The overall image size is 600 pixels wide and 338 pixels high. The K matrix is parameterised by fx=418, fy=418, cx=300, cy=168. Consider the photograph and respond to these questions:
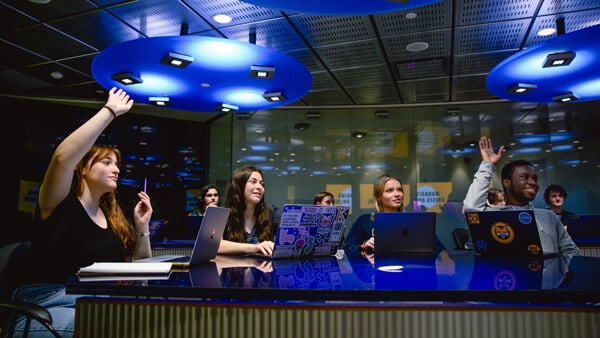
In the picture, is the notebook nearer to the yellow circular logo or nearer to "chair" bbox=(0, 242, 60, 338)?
the yellow circular logo

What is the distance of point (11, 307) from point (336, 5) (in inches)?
101

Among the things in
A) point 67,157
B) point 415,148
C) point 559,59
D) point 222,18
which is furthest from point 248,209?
point 415,148

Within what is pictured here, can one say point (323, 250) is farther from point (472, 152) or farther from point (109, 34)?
point (472, 152)

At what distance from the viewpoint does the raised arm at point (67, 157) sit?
1.86 meters

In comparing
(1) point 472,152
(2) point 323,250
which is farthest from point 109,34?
(1) point 472,152

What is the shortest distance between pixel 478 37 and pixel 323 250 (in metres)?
4.14

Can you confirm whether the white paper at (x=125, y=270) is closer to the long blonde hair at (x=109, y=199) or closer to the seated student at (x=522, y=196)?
the long blonde hair at (x=109, y=199)

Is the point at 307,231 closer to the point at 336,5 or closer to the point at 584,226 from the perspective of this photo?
the point at 336,5

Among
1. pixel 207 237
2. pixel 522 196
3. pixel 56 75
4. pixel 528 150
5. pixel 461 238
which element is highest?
pixel 56 75

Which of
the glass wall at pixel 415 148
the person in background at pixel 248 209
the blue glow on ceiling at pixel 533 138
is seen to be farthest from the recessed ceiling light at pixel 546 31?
the person in background at pixel 248 209

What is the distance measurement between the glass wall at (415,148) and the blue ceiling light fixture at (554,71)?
2.61 metres

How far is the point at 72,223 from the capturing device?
204 centimetres

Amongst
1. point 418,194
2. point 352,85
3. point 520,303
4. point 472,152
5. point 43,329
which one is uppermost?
point 352,85

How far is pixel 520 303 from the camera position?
1359 mm
